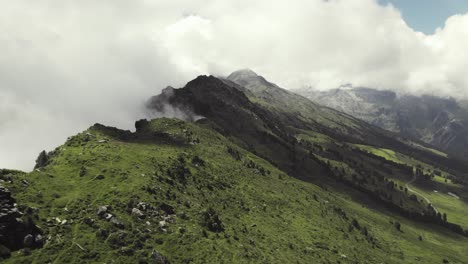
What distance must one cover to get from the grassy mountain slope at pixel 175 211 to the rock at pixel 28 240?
90.1 inches

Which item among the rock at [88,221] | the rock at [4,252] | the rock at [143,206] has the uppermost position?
the rock at [143,206]

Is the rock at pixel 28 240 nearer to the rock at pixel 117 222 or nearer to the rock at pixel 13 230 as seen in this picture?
the rock at pixel 13 230

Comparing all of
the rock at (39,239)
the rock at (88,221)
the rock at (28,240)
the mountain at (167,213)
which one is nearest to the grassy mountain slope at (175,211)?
the rock at (88,221)

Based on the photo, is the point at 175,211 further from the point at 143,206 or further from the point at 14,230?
the point at 14,230

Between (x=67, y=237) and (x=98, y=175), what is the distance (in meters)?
32.5

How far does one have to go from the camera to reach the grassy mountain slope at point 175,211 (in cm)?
8431

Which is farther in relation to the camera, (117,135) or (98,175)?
(117,135)

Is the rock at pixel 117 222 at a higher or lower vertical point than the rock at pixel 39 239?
higher

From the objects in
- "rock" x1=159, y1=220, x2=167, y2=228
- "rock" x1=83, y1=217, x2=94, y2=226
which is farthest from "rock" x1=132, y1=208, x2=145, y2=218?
"rock" x1=83, y1=217, x2=94, y2=226

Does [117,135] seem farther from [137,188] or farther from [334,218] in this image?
[334,218]

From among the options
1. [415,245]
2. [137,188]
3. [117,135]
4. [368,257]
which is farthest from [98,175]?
[415,245]

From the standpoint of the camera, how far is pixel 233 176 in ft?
548

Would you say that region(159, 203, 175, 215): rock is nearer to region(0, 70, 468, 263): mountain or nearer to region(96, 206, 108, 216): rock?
region(0, 70, 468, 263): mountain

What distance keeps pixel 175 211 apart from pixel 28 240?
4155 centimetres
